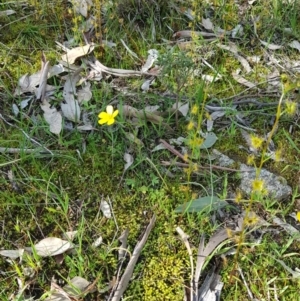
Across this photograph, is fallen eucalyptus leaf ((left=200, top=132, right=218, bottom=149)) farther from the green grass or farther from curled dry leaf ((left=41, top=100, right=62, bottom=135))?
curled dry leaf ((left=41, top=100, right=62, bottom=135))

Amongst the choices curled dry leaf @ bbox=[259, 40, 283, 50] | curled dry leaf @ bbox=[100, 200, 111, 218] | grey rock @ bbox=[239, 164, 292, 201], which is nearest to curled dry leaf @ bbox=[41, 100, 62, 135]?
curled dry leaf @ bbox=[100, 200, 111, 218]

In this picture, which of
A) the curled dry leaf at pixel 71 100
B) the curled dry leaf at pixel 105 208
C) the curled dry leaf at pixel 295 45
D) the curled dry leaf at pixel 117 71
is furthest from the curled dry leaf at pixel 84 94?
the curled dry leaf at pixel 295 45

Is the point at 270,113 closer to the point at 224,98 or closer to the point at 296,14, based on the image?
the point at 224,98

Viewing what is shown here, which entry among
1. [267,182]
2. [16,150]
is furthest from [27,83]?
[267,182]

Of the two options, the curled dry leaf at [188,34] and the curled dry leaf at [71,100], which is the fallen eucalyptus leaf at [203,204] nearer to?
the curled dry leaf at [71,100]

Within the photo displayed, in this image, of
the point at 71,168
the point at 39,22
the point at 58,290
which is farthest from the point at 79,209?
the point at 39,22
